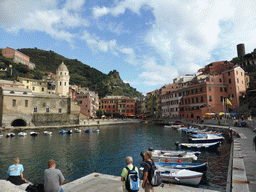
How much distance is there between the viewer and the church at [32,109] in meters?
54.1

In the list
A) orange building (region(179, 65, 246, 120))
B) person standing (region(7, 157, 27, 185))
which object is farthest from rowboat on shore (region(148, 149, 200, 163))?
orange building (region(179, 65, 246, 120))

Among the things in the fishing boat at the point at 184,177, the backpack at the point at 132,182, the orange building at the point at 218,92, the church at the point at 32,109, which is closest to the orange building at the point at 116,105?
the church at the point at 32,109

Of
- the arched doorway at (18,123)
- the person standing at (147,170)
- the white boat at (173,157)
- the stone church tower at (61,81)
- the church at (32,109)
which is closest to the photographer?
the person standing at (147,170)

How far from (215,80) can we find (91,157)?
5211cm

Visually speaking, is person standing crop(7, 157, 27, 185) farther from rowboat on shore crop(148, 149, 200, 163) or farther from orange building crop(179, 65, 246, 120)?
orange building crop(179, 65, 246, 120)

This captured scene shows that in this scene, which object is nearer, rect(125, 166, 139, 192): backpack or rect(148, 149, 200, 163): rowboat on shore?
rect(125, 166, 139, 192): backpack

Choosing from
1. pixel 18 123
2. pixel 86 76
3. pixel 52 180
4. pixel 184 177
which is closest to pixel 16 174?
pixel 52 180

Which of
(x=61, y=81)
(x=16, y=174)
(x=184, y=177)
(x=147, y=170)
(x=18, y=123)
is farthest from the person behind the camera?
(x=61, y=81)

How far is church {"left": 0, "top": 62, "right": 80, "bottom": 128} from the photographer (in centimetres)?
5409

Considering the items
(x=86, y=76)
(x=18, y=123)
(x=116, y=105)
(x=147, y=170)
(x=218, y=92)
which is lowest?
(x=18, y=123)

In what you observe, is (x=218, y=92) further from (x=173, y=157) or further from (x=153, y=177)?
(x=153, y=177)

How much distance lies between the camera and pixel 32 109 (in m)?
59.9

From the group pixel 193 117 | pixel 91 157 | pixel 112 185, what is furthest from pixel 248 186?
pixel 193 117

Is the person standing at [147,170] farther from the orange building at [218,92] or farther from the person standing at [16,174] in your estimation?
the orange building at [218,92]
